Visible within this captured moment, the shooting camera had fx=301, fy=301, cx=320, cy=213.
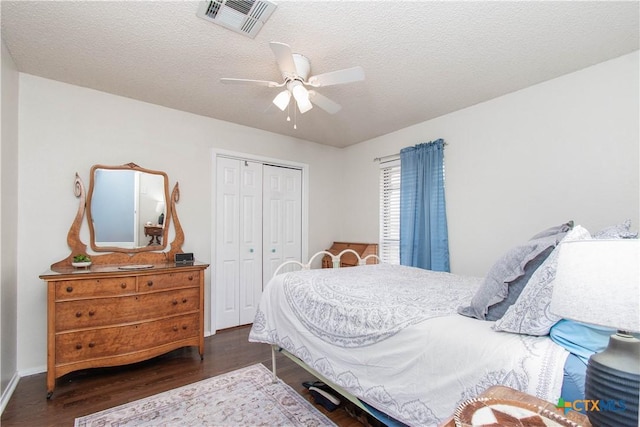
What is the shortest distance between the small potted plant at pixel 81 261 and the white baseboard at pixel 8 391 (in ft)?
3.09

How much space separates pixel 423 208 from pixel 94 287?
3355 millimetres

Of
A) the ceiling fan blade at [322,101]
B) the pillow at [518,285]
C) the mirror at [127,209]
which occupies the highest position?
the ceiling fan blade at [322,101]

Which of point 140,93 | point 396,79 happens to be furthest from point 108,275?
point 396,79

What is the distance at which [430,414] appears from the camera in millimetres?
1277

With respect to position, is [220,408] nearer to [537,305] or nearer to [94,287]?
[94,287]

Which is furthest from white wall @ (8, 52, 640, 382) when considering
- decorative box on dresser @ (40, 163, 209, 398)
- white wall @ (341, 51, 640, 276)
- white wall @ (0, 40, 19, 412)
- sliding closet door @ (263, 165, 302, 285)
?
sliding closet door @ (263, 165, 302, 285)

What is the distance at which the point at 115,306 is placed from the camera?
97.0 inches

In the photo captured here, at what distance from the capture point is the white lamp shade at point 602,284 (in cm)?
68

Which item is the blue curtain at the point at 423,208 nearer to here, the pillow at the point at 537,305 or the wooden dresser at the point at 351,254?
the wooden dresser at the point at 351,254

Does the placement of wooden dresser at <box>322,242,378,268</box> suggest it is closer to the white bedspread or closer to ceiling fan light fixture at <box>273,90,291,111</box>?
the white bedspread

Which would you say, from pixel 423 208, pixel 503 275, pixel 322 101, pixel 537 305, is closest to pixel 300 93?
pixel 322 101

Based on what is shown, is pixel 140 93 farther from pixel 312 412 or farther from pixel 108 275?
pixel 312 412

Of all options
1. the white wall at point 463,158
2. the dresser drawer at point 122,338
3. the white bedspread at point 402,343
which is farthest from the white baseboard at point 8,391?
the white bedspread at point 402,343

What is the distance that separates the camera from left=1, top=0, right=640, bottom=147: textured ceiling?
1.83 metres
